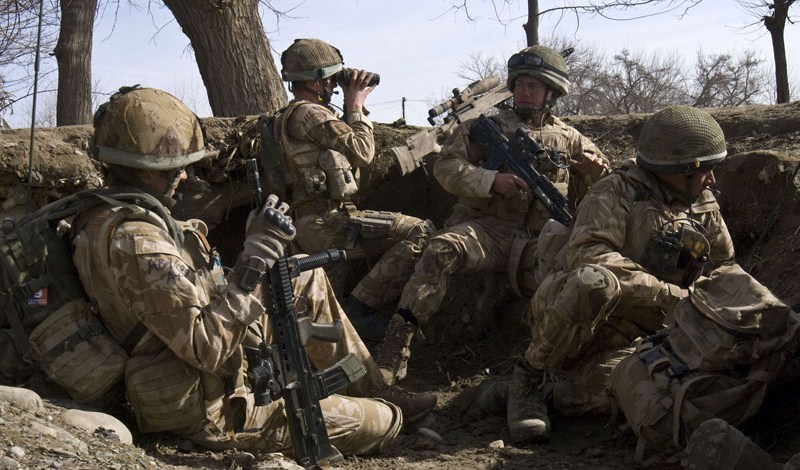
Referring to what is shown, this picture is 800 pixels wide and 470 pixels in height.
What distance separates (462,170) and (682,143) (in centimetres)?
205

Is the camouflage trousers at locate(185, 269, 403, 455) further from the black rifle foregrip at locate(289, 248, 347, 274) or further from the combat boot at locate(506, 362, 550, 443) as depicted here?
the combat boot at locate(506, 362, 550, 443)

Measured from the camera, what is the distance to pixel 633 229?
5.19 meters

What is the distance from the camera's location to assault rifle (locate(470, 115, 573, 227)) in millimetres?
6582

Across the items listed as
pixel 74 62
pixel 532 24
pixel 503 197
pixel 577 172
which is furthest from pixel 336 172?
pixel 74 62

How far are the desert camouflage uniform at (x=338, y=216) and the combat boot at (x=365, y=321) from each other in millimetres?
52

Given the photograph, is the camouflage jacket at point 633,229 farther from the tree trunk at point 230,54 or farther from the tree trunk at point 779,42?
the tree trunk at point 779,42

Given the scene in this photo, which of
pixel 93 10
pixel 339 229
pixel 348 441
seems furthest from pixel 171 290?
pixel 93 10

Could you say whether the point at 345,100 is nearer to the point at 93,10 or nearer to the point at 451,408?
the point at 451,408

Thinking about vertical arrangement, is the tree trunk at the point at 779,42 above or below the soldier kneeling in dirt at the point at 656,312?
above

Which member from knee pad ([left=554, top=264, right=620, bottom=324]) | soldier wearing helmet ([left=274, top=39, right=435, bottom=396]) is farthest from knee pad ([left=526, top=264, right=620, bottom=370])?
soldier wearing helmet ([left=274, top=39, right=435, bottom=396])

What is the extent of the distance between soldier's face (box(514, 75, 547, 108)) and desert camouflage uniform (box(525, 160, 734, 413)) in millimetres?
1635

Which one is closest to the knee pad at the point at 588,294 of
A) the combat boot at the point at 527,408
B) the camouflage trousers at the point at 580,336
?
the camouflage trousers at the point at 580,336

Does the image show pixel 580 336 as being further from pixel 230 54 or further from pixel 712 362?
pixel 230 54

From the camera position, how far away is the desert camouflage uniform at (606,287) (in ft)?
16.3
